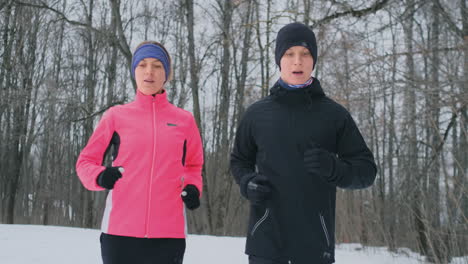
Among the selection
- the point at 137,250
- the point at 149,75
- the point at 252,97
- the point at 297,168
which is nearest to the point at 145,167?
the point at 137,250

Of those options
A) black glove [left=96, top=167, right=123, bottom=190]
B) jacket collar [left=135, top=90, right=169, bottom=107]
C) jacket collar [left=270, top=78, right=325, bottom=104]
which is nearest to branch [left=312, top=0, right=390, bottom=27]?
jacket collar [left=135, top=90, right=169, bottom=107]

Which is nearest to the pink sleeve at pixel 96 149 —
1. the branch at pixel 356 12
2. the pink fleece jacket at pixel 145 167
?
the pink fleece jacket at pixel 145 167

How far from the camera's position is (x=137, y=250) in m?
2.14

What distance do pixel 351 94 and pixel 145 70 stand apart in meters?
3.95

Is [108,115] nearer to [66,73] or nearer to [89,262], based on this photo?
[89,262]

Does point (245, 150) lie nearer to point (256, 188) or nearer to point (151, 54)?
point (256, 188)

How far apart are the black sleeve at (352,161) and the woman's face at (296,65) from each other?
11.5 inches

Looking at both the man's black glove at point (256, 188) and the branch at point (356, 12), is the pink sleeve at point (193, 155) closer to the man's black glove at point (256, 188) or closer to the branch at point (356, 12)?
the man's black glove at point (256, 188)

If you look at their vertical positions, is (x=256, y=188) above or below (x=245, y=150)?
below

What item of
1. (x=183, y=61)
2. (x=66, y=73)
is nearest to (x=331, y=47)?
(x=183, y=61)

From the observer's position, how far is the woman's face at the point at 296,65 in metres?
2.06

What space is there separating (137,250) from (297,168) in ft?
2.92

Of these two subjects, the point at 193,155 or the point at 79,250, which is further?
the point at 79,250

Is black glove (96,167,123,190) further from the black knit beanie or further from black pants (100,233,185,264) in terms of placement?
the black knit beanie
